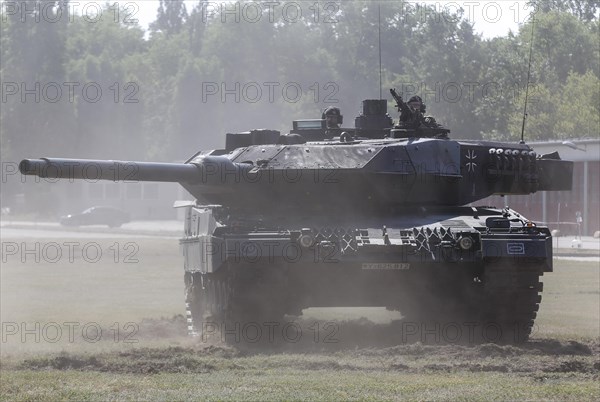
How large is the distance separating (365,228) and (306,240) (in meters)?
1.02

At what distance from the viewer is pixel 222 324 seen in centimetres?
1634

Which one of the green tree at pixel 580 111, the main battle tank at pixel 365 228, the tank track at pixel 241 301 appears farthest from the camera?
the green tree at pixel 580 111

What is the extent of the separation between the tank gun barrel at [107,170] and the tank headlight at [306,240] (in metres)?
1.97

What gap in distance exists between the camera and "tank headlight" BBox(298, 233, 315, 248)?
50.4 feet

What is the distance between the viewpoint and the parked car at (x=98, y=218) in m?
59.8

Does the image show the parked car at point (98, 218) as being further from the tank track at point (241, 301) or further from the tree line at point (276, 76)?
the tank track at point (241, 301)

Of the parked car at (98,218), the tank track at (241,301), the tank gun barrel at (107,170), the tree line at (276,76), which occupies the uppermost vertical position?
the tree line at (276,76)

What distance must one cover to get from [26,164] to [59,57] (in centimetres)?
3823

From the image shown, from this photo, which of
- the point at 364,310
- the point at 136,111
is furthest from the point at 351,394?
the point at 136,111

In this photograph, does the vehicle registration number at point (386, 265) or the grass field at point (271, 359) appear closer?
the grass field at point (271, 359)

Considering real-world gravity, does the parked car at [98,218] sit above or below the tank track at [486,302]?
below

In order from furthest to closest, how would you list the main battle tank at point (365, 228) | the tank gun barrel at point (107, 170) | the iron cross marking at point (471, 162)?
the iron cross marking at point (471, 162) → the main battle tank at point (365, 228) → the tank gun barrel at point (107, 170)

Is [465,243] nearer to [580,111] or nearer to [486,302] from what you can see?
[486,302]

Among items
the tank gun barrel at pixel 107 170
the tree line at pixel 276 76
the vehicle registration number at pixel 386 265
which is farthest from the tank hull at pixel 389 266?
the tree line at pixel 276 76
